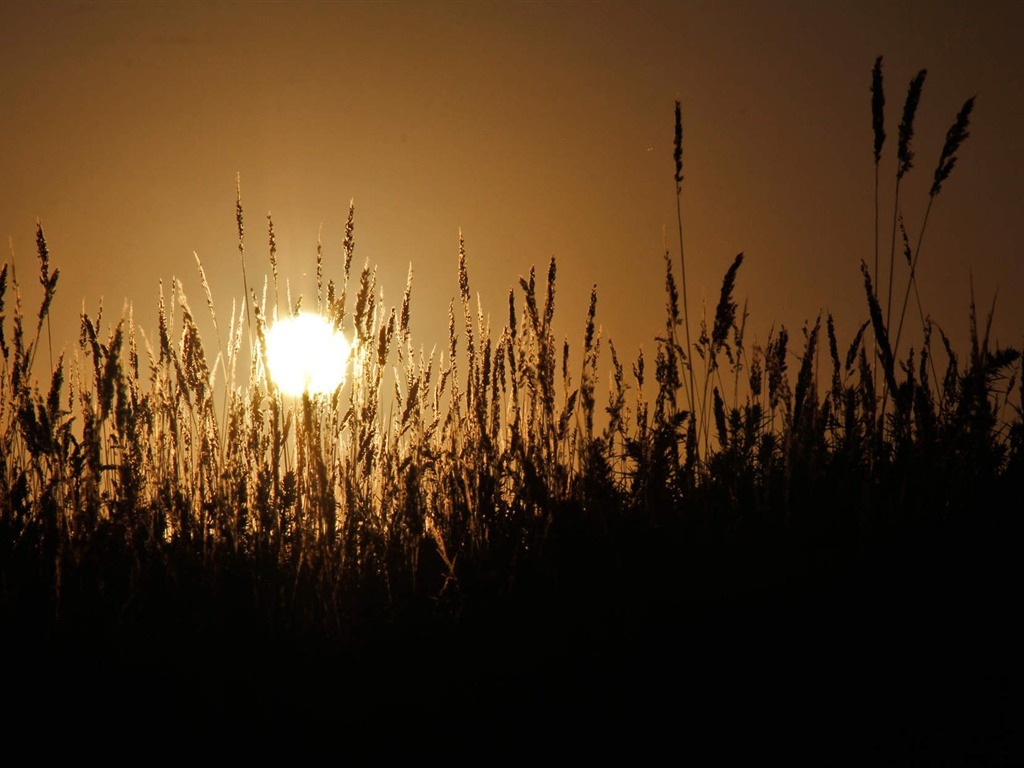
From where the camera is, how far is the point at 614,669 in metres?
1.42

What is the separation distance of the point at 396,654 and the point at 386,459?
0.69m

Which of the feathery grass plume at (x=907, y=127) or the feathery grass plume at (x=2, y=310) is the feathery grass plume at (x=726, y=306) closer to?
the feathery grass plume at (x=907, y=127)

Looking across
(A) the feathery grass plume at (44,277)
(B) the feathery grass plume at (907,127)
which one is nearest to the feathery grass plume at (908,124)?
(B) the feathery grass plume at (907,127)

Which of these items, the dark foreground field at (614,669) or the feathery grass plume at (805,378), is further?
the feathery grass plume at (805,378)

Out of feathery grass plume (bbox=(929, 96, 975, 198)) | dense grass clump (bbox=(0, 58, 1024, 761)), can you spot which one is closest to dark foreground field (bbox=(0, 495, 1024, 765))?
dense grass clump (bbox=(0, 58, 1024, 761))

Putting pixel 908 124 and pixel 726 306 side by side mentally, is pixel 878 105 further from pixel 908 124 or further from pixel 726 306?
pixel 726 306

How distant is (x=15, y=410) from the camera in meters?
1.95

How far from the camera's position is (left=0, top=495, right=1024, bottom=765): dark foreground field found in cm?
127

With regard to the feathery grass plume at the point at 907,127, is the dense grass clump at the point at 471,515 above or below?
below

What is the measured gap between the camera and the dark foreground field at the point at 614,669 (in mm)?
1271

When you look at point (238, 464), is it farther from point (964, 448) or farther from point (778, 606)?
point (964, 448)

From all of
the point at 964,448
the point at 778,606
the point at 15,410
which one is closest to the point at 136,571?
the point at 15,410

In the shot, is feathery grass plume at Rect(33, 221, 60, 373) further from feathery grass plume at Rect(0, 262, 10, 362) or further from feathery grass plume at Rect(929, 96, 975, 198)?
feathery grass plume at Rect(929, 96, 975, 198)

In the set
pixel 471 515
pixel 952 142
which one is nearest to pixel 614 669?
pixel 471 515
